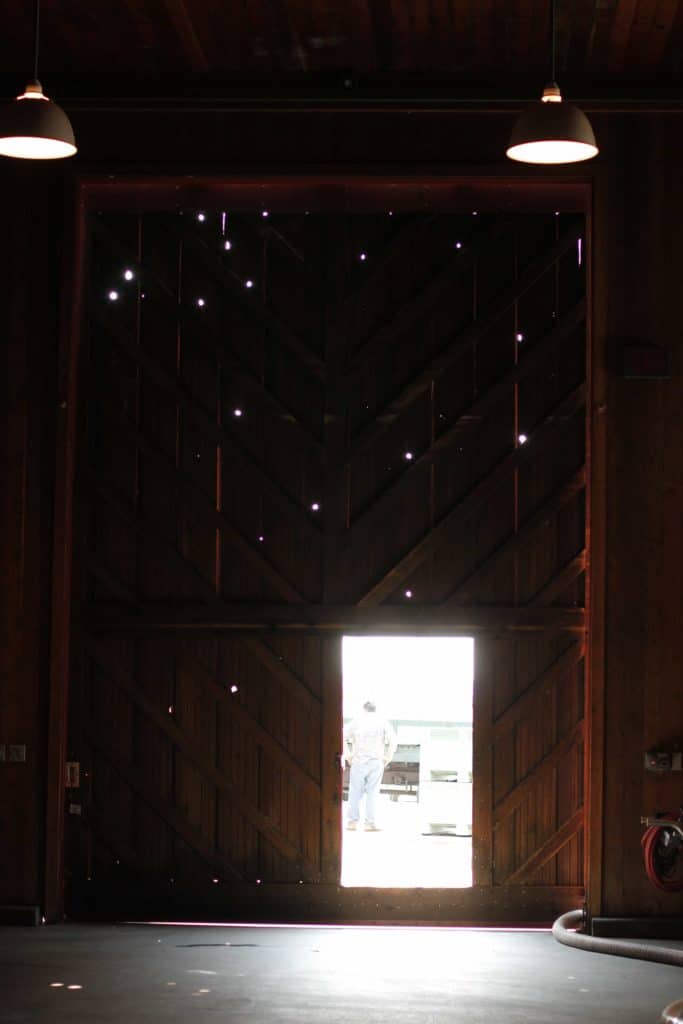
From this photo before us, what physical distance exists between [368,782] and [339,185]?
4.31 metres

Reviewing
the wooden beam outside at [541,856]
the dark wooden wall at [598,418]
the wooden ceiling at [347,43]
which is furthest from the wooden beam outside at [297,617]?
the wooden ceiling at [347,43]

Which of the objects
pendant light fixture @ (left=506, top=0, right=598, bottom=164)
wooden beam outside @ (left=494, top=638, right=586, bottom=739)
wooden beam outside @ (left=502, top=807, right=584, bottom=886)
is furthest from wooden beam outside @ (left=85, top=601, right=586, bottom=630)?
pendant light fixture @ (left=506, top=0, right=598, bottom=164)

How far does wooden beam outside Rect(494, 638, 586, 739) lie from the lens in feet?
32.6

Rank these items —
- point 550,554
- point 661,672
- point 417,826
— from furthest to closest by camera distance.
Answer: point 417,826 → point 550,554 → point 661,672

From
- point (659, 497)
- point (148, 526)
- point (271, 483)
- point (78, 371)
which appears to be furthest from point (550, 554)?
point (78, 371)

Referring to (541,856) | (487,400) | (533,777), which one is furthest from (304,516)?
(541,856)

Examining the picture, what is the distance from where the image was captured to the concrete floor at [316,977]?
7098 mm

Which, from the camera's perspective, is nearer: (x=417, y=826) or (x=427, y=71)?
(x=427, y=71)

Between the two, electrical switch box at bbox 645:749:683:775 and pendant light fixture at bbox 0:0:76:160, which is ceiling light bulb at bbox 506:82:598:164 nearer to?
pendant light fixture at bbox 0:0:76:160

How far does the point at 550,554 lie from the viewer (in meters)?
9.98

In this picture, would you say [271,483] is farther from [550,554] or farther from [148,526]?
[550,554]

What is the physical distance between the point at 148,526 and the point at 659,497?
11.0 ft

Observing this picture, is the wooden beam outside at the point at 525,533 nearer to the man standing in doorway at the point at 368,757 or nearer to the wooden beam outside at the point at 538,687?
the wooden beam outside at the point at 538,687

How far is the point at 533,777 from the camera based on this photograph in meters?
9.91
